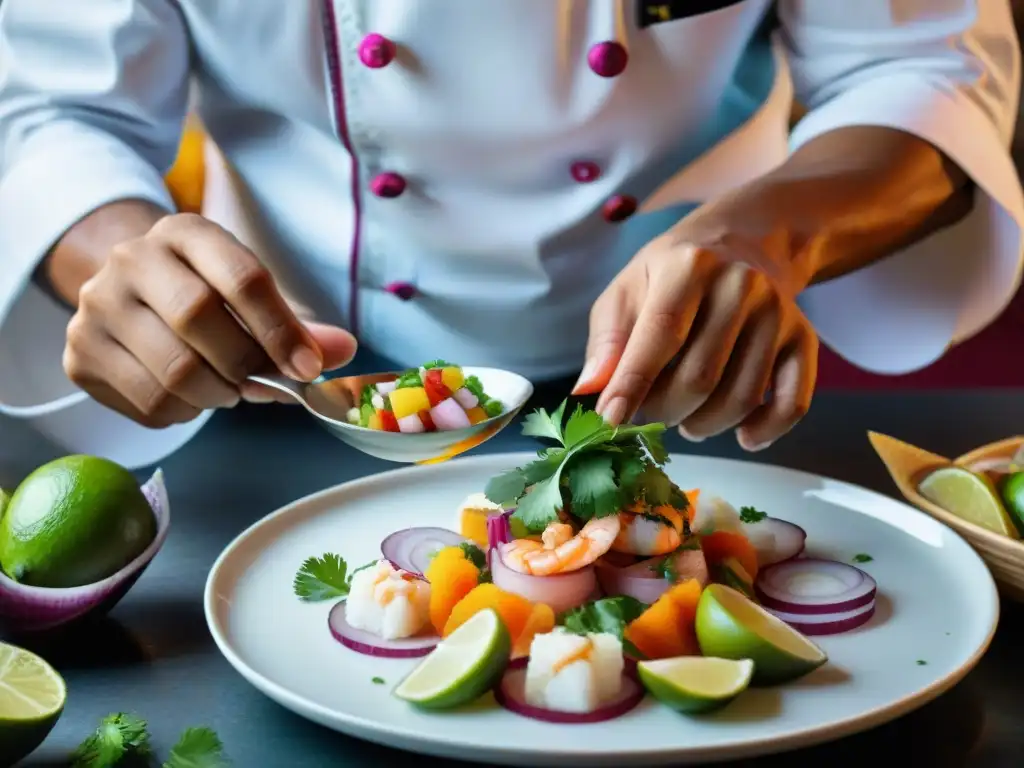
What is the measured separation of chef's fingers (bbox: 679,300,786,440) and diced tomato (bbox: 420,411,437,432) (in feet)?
0.98

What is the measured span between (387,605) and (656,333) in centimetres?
40

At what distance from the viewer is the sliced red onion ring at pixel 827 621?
1.04 metres

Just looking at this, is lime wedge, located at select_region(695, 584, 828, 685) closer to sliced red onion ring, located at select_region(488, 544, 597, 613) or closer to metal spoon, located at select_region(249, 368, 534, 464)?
sliced red onion ring, located at select_region(488, 544, 597, 613)

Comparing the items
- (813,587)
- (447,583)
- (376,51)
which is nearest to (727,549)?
(813,587)

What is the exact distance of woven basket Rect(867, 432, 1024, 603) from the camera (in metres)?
1.08

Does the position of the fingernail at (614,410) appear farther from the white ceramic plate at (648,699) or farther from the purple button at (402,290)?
the purple button at (402,290)

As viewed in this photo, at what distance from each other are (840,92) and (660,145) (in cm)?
31

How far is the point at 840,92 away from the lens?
1.73m

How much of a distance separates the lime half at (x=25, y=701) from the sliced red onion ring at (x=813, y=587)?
669mm

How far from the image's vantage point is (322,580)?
1.13 meters

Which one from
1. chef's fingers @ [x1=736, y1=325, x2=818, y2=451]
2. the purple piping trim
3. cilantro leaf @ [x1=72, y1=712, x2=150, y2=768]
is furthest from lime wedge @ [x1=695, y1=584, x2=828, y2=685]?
the purple piping trim

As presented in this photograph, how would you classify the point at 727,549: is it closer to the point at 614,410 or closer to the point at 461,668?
the point at 614,410

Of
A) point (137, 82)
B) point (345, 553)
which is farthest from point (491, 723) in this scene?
point (137, 82)

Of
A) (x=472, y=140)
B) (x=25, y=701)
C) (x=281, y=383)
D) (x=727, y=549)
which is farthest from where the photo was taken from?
(x=472, y=140)
